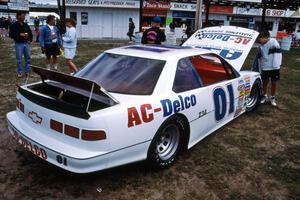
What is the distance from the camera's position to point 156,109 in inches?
123

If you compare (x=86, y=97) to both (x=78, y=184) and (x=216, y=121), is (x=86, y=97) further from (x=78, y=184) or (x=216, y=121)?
(x=216, y=121)

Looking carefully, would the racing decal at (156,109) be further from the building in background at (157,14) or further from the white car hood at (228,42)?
the building in background at (157,14)

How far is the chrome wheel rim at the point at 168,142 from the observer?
3434 mm

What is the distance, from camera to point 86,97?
326cm

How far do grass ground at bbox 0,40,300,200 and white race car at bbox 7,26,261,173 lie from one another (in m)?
0.26

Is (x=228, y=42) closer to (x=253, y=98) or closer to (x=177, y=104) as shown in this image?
(x=253, y=98)

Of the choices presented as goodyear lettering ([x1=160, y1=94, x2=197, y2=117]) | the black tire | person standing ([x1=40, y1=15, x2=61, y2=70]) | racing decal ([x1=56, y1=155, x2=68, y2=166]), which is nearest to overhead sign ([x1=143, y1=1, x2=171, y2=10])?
person standing ([x1=40, y1=15, x2=61, y2=70])

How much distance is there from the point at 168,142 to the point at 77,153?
4.10ft

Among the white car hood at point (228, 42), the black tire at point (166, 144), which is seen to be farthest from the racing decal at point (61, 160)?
the white car hood at point (228, 42)

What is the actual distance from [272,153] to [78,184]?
2.61 metres

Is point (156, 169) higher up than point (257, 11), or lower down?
lower down

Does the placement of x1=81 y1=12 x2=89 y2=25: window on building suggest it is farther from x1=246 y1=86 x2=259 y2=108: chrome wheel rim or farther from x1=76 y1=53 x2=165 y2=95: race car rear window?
x1=76 y1=53 x2=165 y2=95: race car rear window

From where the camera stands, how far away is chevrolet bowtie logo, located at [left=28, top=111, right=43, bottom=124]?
9.96 feet

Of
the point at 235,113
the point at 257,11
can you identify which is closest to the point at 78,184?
the point at 235,113
